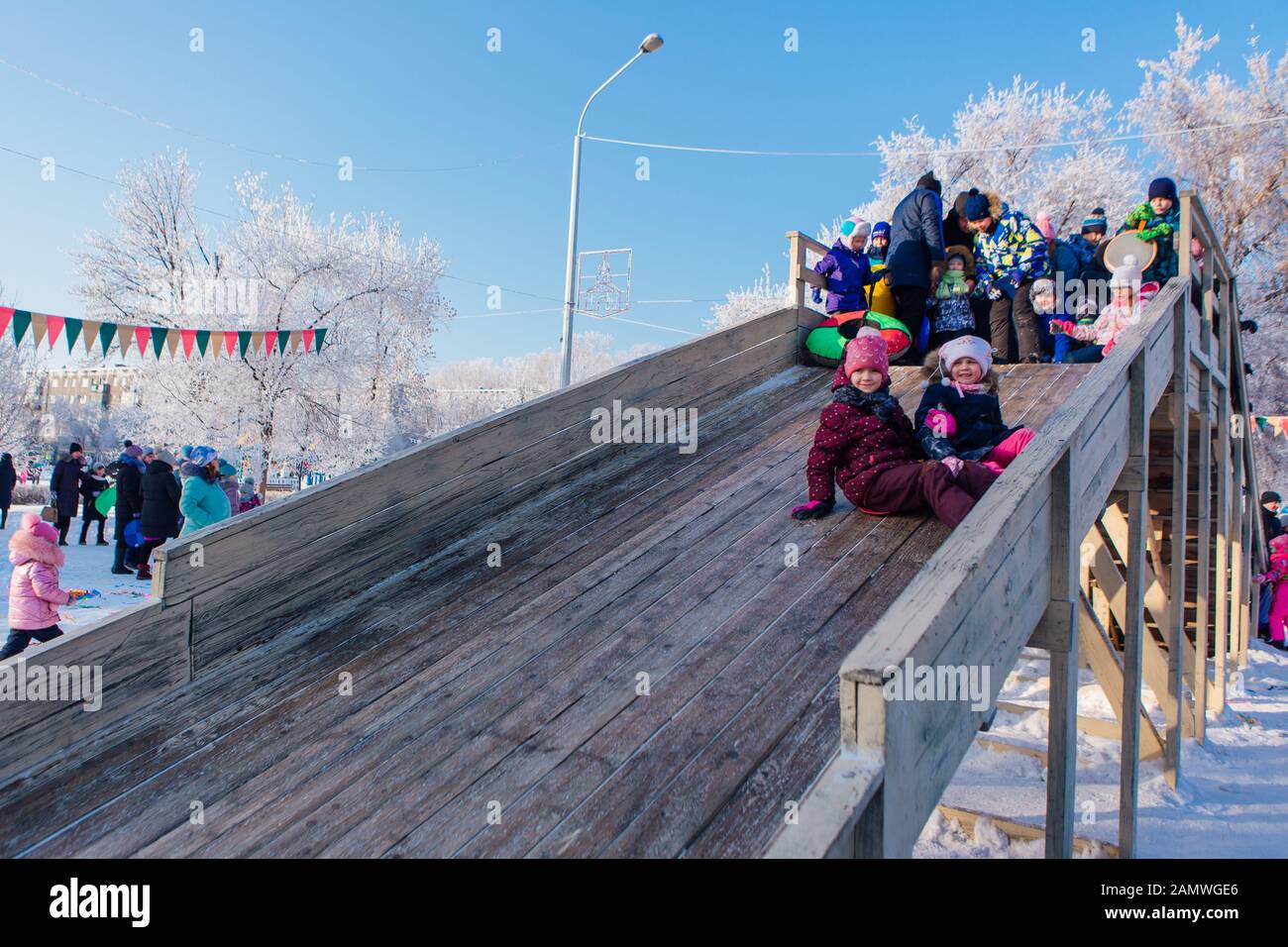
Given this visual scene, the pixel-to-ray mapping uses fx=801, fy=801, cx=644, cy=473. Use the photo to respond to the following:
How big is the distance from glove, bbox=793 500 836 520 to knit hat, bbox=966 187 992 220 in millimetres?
4555

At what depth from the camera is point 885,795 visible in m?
1.77

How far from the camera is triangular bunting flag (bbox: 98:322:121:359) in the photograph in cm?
1232

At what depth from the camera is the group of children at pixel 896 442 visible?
3990mm

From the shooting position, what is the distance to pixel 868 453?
4145 millimetres

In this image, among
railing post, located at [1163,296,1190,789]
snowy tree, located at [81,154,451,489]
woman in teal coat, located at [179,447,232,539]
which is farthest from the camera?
snowy tree, located at [81,154,451,489]

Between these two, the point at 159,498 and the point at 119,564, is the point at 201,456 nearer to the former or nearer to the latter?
the point at 159,498

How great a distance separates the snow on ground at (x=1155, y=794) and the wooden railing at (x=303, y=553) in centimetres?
349

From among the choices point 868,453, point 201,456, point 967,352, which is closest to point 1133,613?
point 967,352

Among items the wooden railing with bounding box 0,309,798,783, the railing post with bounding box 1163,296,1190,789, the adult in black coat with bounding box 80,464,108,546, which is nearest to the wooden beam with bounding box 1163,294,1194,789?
the railing post with bounding box 1163,296,1190,789

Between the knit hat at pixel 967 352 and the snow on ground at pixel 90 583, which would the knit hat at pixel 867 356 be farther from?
the snow on ground at pixel 90 583

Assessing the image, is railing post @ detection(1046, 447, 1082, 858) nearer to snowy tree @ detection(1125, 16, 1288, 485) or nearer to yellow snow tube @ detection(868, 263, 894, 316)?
yellow snow tube @ detection(868, 263, 894, 316)

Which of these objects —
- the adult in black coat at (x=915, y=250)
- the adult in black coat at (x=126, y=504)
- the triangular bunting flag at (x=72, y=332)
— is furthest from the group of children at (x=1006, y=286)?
the triangular bunting flag at (x=72, y=332)
